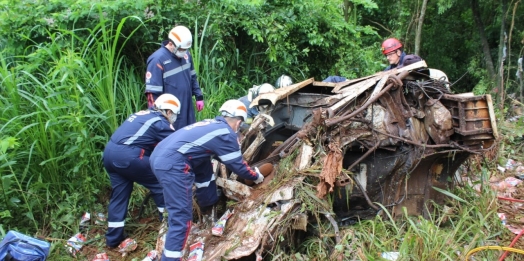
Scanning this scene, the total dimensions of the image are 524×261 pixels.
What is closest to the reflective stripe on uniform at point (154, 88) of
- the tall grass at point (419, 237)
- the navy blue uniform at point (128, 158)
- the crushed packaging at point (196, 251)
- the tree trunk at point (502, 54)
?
the navy blue uniform at point (128, 158)

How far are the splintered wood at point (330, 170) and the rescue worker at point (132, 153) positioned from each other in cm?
152

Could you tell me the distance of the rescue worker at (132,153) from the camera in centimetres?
405

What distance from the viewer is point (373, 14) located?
40.8 feet

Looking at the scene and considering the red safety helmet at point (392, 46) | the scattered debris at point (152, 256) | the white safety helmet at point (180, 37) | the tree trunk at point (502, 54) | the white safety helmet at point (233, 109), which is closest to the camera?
the scattered debris at point (152, 256)

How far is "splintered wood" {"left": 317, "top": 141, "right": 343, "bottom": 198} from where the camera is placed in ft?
11.6

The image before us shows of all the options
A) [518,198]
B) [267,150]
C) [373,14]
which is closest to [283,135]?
[267,150]

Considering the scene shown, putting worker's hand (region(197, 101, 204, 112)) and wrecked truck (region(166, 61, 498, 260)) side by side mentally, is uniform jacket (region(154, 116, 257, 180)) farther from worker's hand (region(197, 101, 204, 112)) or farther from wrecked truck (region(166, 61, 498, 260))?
worker's hand (region(197, 101, 204, 112))

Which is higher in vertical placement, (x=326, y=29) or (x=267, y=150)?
(x=326, y=29)

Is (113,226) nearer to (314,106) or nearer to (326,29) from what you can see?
(314,106)

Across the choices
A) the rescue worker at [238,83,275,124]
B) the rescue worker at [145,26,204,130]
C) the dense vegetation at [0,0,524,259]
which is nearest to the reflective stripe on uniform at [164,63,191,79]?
the rescue worker at [145,26,204,130]

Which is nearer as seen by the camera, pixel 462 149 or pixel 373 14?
pixel 462 149

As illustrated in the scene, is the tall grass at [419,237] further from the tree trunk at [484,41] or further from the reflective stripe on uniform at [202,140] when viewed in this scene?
the tree trunk at [484,41]

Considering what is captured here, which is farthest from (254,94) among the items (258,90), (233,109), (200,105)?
(233,109)

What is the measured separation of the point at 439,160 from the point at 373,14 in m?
9.04
